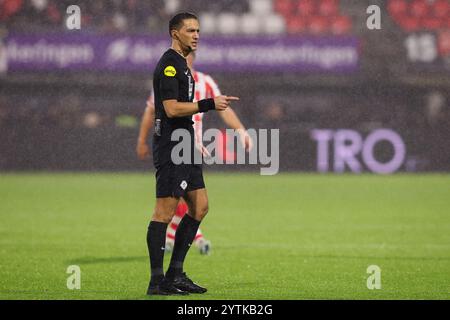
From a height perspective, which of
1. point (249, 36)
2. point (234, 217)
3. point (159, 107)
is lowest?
point (234, 217)

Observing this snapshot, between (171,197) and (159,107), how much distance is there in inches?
26.7

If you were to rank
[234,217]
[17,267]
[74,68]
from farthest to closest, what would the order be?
[74,68]
[234,217]
[17,267]

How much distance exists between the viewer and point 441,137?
25.2 m

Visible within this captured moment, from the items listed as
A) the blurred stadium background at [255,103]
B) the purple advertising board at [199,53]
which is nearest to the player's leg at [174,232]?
the blurred stadium background at [255,103]

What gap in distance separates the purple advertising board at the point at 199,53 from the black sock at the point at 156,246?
19.7 m

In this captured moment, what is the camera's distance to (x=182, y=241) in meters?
8.30

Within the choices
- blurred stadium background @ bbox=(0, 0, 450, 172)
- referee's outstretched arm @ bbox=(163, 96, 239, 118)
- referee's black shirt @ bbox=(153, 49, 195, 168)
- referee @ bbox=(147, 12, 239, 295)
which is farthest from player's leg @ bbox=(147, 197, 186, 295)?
blurred stadium background @ bbox=(0, 0, 450, 172)

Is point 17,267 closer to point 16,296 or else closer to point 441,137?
point 16,296

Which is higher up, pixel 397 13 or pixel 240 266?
pixel 397 13

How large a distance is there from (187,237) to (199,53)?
1956 centimetres

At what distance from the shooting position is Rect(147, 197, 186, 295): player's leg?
26.2 ft

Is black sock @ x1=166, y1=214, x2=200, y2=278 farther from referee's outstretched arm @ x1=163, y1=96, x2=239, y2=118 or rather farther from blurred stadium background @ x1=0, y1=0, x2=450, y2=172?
blurred stadium background @ x1=0, y1=0, x2=450, y2=172

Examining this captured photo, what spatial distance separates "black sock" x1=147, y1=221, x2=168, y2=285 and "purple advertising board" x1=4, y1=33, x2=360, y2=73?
19.7 meters
